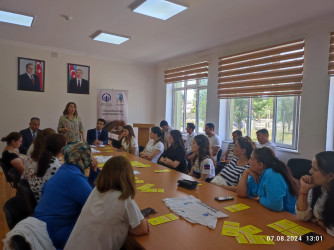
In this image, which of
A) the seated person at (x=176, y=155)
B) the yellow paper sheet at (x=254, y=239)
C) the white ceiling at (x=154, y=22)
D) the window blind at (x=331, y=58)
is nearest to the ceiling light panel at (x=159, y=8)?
the white ceiling at (x=154, y=22)

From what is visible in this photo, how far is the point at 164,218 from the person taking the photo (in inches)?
62.7

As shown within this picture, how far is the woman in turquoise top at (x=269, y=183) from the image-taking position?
1.77m

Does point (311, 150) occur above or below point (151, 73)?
below

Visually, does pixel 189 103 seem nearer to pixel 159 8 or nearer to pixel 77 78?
pixel 77 78

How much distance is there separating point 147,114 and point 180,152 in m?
4.40

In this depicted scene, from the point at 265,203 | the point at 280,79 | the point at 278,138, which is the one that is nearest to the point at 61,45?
the point at 280,79

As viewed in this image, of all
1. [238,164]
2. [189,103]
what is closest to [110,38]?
[189,103]

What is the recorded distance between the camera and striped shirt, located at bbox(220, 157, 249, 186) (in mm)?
2514

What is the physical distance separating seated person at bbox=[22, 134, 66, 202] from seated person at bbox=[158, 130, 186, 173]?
5.35 feet

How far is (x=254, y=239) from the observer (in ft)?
4.46

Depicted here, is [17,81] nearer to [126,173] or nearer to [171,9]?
[171,9]

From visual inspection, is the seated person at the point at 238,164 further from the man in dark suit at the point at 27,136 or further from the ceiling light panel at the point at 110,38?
the man in dark suit at the point at 27,136

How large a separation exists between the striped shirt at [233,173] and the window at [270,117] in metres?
2.24

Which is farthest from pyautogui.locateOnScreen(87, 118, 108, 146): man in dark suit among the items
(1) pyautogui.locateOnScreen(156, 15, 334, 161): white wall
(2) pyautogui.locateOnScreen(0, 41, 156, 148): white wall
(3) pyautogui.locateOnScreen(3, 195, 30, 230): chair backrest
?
(1) pyautogui.locateOnScreen(156, 15, 334, 161): white wall
